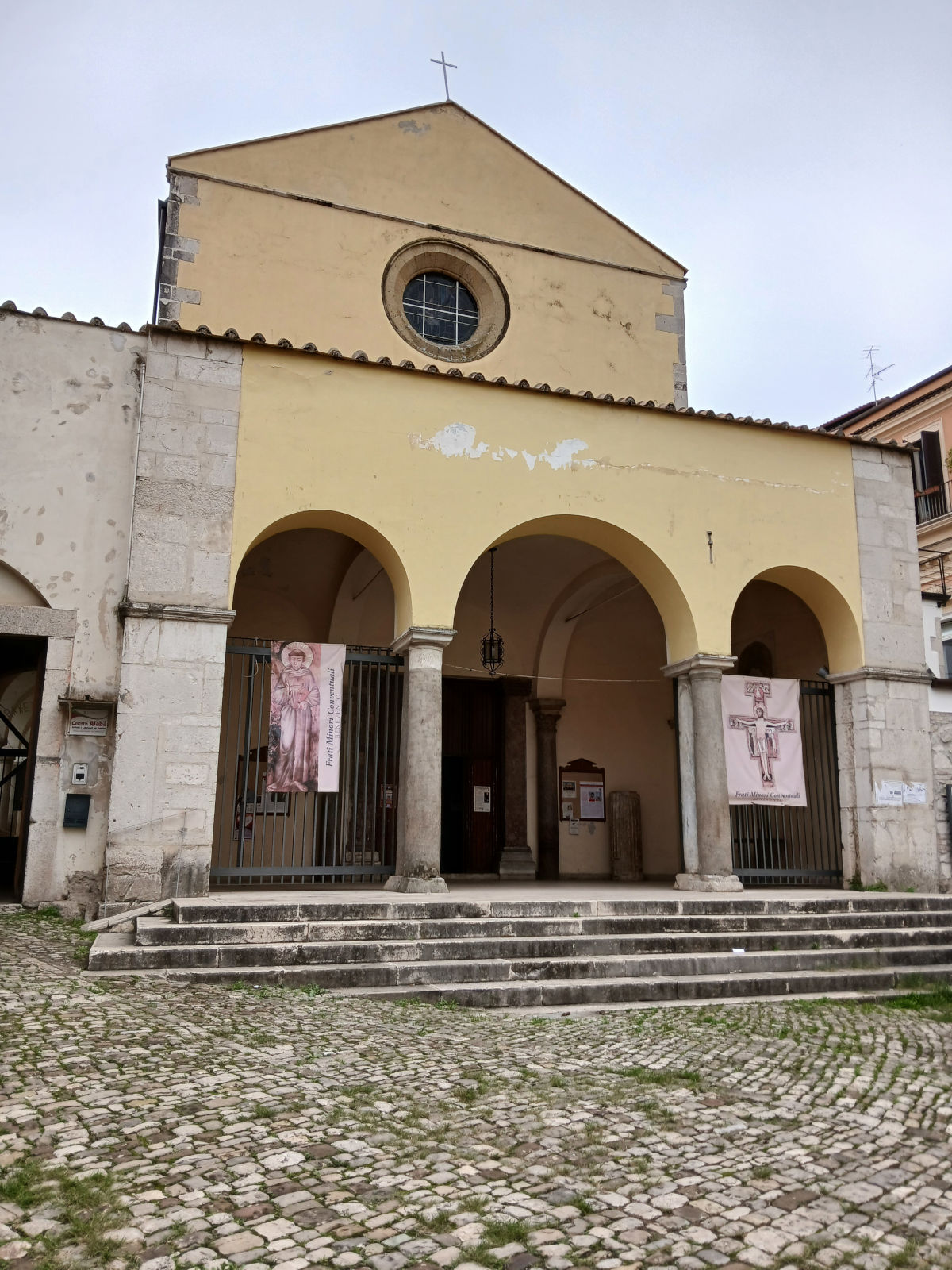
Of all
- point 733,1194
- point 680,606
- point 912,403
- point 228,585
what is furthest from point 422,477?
point 912,403

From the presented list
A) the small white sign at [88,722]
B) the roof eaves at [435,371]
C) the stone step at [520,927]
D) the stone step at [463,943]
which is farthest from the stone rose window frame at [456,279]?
the stone step at [463,943]

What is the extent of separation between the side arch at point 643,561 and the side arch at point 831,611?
95 centimetres

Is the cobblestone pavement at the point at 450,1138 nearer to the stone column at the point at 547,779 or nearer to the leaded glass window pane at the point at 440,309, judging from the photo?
the stone column at the point at 547,779

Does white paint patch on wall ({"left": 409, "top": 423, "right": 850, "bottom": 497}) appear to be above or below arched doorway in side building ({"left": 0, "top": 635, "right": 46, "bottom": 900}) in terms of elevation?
above

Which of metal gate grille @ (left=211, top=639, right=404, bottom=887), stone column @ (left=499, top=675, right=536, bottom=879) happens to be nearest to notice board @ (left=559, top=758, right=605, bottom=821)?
stone column @ (left=499, top=675, right=536, bottom=879)

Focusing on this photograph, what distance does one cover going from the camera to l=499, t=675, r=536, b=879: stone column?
1333cm

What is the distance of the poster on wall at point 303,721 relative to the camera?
910 centimetres

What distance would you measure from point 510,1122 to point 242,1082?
1.15 metres

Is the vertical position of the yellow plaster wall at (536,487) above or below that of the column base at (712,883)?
above

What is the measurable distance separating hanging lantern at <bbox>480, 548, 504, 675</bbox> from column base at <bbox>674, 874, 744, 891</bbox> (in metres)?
4.61

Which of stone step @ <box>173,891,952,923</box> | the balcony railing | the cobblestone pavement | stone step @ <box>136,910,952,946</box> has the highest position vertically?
the balcony railing

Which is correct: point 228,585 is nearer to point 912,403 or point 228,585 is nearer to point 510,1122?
point 510,1122

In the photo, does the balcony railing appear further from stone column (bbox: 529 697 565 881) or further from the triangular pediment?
stone column (bbox: 529 697 565 881)

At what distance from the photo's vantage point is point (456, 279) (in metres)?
13.4
